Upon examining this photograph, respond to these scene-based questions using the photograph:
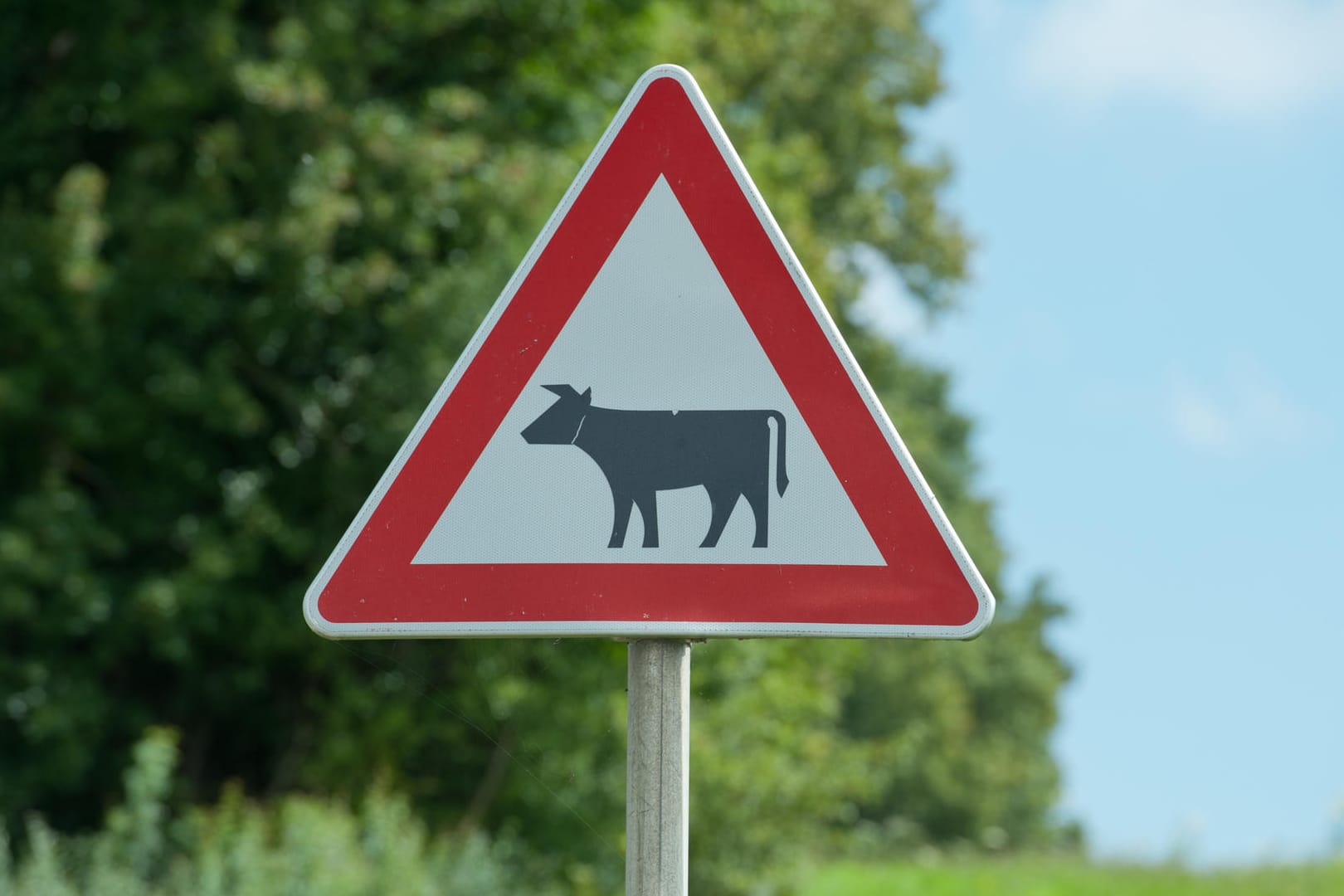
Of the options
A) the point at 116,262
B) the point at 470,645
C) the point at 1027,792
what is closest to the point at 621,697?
the point at 116,262

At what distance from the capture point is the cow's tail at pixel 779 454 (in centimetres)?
205

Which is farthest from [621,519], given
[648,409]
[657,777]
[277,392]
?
[277,392]

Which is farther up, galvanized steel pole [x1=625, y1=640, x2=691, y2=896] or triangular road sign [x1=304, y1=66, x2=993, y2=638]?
triangular road sign [x1=304, y1=66, x2=993, y2=638]

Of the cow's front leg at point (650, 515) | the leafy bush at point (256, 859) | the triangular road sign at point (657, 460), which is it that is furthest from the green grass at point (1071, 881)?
the cow's front leg at point (650, 515)

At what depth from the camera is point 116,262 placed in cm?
1004

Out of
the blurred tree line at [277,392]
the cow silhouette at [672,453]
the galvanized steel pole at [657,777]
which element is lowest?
the galvanized steel pole at [657,777]

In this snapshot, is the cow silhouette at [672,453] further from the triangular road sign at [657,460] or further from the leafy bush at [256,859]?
the leafy bush at [256,859]

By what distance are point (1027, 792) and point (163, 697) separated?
26.7 m

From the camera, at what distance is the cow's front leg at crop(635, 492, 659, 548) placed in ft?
6.62

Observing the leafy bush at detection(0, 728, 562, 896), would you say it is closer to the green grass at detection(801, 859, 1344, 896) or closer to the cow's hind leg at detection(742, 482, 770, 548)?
the green grass at detection(801, 859, 1344, 896)

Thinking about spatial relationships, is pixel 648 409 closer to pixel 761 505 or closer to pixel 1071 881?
pixel 761 505

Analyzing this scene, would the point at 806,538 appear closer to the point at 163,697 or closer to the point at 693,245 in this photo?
the point at 693,245

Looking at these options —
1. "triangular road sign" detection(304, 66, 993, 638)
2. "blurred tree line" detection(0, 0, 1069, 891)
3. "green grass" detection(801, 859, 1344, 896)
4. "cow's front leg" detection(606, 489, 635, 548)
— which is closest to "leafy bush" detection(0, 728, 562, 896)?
"blurred tree line" detection(0, 0, 1069, 891)

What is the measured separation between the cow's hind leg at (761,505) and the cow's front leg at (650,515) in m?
0.12
